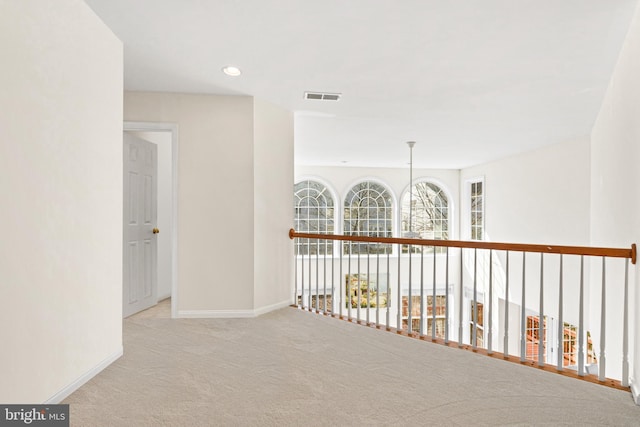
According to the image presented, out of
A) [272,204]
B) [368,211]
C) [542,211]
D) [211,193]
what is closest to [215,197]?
[211,193]

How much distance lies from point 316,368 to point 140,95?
9.92ft

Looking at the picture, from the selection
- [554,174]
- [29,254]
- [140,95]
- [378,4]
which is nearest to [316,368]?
[29,254]

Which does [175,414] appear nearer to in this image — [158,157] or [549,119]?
[158,157]

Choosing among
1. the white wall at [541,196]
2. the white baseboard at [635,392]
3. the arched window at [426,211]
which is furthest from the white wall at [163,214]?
the arched window at [426,211]

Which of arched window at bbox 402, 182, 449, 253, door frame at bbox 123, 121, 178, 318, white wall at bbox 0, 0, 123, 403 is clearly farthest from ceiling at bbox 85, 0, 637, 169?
arched window at bbox 402, 182, 449, 253

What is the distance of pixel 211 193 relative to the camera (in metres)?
3.88

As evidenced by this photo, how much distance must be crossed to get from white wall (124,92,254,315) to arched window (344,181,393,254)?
5664mm

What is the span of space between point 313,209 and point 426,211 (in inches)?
110

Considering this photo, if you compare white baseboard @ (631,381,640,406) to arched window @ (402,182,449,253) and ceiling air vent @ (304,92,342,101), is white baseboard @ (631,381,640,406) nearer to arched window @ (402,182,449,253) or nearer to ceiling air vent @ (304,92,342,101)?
ceiling air vent @ (304,92,342,101)

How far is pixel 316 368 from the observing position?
2.55 metres

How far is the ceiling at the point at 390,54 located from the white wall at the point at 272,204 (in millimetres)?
280

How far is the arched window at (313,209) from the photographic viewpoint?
366 inches

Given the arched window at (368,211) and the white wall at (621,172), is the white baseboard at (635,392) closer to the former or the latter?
the white wall at (621,172)

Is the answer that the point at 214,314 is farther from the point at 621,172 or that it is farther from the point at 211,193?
the point at 621,172
